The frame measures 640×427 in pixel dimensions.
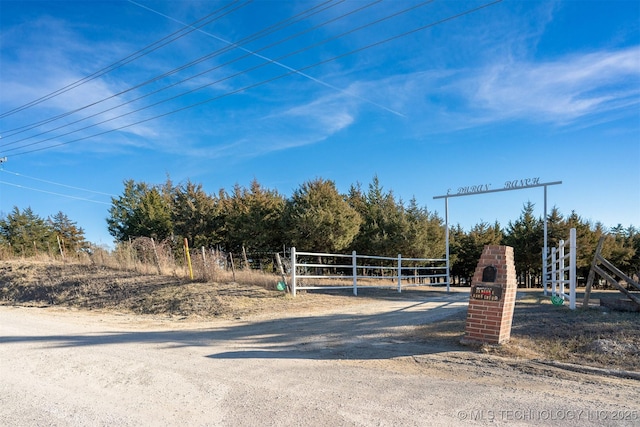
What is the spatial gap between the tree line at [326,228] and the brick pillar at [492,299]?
555 inches

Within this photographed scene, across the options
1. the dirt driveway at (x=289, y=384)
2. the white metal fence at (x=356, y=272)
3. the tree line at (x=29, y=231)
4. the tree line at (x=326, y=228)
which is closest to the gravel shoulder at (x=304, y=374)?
the dirt driveway at (x=289, y=384)

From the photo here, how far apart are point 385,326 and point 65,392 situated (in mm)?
5554

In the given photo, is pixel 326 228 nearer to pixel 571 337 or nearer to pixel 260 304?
pixel 260 304

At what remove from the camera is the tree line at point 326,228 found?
21359 millimetres

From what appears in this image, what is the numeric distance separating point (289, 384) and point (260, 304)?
729cm

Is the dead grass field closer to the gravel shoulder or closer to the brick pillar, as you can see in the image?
the gravel shoulder

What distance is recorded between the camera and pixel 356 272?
1811 centimetres

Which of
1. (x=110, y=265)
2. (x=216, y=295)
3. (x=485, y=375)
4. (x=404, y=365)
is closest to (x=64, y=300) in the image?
(x=110, y=265)

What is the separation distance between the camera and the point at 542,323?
7512mm

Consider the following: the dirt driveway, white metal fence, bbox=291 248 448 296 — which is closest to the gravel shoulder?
the dirt driveway

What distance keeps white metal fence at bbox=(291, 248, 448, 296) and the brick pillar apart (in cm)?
738

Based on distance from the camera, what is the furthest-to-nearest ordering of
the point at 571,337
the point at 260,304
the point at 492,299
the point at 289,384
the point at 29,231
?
the point at 29,231 < the point at 260,304 < the point at 571,337 < the point at 492,299 < the point at 289,384

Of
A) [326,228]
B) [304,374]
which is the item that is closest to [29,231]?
[326,228]

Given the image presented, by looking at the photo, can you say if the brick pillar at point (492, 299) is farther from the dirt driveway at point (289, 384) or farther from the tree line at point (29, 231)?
the tree line at point (29, 231)
